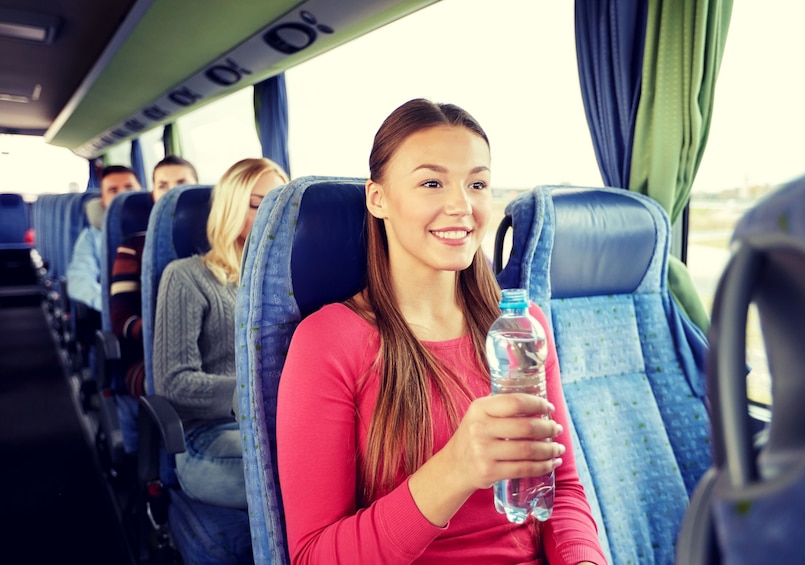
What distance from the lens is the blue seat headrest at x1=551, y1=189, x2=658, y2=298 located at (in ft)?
5.51

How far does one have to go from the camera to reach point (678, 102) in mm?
2256

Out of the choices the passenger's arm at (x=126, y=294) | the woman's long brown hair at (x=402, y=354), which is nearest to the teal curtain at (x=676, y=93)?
the woman's long brown hair at (x=402, y=354)

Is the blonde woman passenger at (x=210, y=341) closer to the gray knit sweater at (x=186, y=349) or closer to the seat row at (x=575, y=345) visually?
the gray knit sweater at (x=186, y=349)

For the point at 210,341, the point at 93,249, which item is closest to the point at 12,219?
the point at 93,249

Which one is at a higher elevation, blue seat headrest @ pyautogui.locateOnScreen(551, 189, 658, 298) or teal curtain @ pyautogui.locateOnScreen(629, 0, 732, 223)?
teal curtain @ pyautogui.locateOnScreen(629, 0, 732, 223)

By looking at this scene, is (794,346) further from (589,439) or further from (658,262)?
(658,262)

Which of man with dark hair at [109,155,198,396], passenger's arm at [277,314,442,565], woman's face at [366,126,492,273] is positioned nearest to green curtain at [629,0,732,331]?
woman's face at [366,126,492,273]

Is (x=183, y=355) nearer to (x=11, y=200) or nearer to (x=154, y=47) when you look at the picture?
(x=154, y=47)

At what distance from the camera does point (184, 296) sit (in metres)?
2.27

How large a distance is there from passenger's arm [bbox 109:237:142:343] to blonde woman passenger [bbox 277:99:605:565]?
189 centimetres

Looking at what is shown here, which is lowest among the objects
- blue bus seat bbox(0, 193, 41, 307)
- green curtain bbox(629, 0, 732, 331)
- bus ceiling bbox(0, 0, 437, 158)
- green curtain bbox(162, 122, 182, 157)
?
blue bus seat bbox(0, 193, 41, 307)

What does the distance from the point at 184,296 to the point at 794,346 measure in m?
2.15

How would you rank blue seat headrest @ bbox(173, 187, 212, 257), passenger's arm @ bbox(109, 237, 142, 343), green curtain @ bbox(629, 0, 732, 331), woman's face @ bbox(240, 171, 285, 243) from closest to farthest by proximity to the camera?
green curtain @ bbox(629, 0, 732, 331)
woman's face @ bbox(240, 171, 285, 243)
blue seat headrest @ bbox(173, 187, 212, 257)
passenger's arm @ bbox(109, 237, 142, 343)

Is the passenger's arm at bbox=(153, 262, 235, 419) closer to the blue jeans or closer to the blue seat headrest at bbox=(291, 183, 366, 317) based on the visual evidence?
the blue jeans
